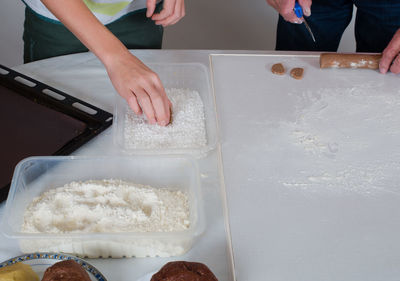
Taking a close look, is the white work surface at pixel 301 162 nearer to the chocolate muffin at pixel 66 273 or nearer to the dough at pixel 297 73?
the dough at pixel 297 73

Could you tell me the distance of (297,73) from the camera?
1341 millimetres

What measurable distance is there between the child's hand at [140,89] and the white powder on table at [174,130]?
32mm

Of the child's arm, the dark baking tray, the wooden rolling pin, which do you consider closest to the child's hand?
the child's arm

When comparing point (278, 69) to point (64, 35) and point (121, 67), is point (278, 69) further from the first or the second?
point (64, 35)

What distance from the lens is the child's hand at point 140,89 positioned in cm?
105

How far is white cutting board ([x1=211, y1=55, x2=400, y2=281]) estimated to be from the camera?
2.83 ft

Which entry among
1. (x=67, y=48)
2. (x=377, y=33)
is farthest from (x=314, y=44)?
(x=67, y=48)

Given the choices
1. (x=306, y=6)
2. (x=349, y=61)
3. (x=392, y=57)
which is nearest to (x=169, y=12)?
(x=306, y=6)

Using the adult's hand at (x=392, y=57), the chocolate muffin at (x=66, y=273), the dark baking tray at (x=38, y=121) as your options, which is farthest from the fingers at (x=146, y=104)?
the adult's hand at (x=392, y=57)

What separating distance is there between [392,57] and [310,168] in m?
0.57

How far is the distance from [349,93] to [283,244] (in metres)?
0.61

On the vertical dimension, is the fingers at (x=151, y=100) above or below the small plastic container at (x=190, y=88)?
above

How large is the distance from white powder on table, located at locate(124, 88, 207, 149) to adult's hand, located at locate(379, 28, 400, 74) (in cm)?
62

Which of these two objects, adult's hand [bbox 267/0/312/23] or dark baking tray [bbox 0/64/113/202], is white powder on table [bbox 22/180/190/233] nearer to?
dark baking tray [bbox 0/64/113/202]
